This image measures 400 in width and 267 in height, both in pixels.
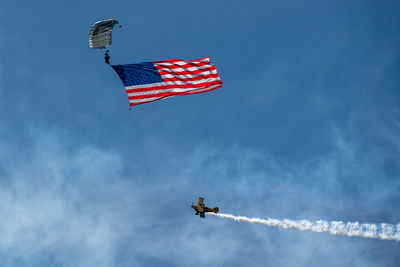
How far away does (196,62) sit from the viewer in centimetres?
6075

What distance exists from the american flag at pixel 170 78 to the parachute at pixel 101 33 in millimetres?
3468

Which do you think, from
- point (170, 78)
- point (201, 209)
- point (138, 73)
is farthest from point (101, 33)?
point (201, 209)

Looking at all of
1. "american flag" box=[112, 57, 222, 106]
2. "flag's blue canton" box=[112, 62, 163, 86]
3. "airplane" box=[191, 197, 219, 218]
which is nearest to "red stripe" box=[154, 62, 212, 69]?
"american flag" box=[112, 57, 222, 106]

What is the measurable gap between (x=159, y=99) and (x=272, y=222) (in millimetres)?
32753

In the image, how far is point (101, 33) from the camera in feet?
189

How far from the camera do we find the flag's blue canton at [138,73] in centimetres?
6006

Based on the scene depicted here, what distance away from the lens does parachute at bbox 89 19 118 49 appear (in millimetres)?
56812

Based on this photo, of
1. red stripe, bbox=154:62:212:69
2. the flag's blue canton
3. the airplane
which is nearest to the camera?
the flag's blue canton

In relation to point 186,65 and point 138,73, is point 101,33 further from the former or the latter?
point 186,65

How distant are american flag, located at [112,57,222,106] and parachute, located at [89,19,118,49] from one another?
347cm

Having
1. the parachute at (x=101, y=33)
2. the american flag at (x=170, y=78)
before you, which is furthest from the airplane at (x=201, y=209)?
the parachute at (x=101, y=33)

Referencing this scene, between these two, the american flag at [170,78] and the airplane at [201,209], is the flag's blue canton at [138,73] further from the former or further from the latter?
the airplane at [201,209]

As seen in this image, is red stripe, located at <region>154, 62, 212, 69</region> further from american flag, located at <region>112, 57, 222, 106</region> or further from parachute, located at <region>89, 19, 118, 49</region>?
parachute, located at <region>89, 19, 118, 49</region>

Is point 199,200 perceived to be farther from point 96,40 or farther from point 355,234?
point 96,40
